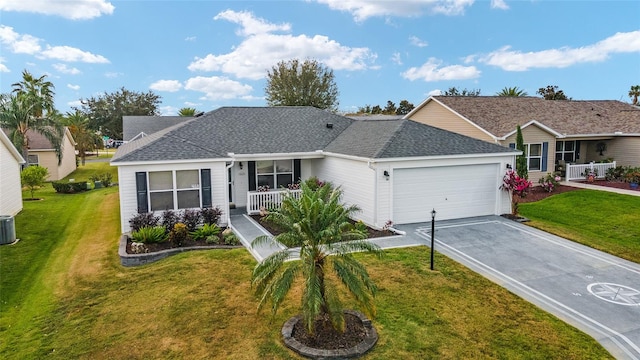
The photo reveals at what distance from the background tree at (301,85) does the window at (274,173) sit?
35.4 meters

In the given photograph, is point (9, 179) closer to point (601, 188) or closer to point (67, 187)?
point (67, 187)

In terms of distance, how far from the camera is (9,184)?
55.8ft

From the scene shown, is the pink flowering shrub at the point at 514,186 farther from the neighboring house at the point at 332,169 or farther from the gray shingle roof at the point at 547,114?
the gray shingle roof at the point at 547,114

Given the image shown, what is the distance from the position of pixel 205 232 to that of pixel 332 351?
7.70 metres

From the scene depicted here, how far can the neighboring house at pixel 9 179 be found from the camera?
635 inches

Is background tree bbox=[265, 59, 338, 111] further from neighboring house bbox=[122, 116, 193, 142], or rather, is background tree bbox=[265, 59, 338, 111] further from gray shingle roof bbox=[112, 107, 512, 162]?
gray shingle roof bbox=[112, 107, 512, 162]

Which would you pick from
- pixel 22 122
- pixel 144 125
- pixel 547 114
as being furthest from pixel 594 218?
pixel 22 122

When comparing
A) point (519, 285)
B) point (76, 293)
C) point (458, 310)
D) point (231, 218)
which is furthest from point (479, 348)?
point (231, 218)

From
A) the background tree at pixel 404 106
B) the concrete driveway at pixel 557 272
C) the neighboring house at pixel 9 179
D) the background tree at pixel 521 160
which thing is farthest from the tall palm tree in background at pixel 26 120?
→ the background tree at pixel 404 106

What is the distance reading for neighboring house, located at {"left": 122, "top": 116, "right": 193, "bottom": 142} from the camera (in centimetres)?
3422

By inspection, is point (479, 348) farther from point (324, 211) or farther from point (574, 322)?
point (324, 211)

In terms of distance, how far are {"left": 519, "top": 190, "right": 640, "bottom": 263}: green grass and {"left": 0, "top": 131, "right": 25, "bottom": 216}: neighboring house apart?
2016cm

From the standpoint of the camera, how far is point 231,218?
15.8 meters

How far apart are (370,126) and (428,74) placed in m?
19.3
